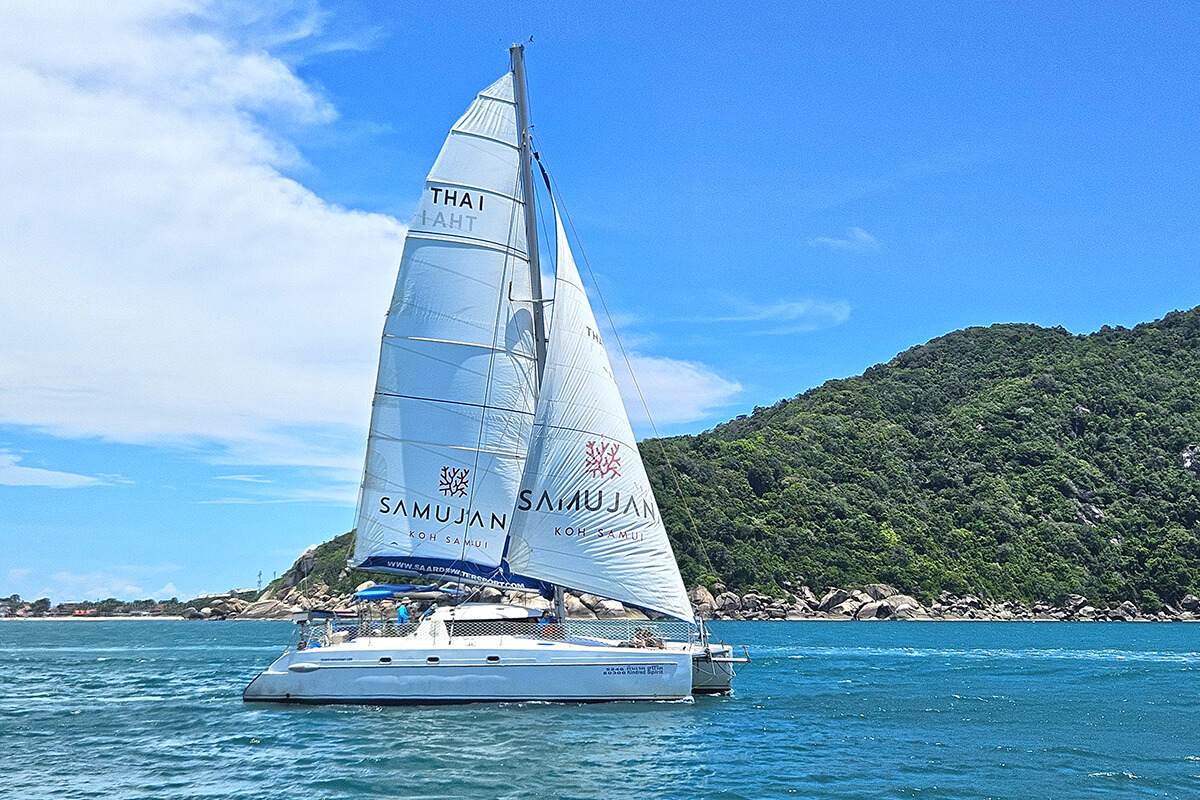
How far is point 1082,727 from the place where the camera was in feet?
77.7

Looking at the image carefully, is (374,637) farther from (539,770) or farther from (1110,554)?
(1110,554)

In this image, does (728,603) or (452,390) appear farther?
(728,603)

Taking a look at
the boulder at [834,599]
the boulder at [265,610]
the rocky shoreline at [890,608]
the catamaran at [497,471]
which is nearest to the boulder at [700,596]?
the rocky shoreline at [890,608]

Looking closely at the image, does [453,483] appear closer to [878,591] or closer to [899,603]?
[899,603]

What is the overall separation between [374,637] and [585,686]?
5245 mm

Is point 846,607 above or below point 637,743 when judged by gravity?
above

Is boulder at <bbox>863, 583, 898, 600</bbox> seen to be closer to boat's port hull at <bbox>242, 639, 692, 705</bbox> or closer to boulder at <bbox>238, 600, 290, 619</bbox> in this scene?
boulder at <bbox>238, 600, 290, 619</bbox>

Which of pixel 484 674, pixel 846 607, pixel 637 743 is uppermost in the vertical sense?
pixel 846 607

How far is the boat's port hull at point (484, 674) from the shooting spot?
22.7m

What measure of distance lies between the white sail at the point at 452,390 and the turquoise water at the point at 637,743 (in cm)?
447

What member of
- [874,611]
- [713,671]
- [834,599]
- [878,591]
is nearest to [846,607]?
[834,599]

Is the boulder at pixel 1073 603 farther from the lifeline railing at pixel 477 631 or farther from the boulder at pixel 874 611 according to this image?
the lifeline railing at pixel 477 631

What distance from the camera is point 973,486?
100 m

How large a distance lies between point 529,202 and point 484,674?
38.5 feet
